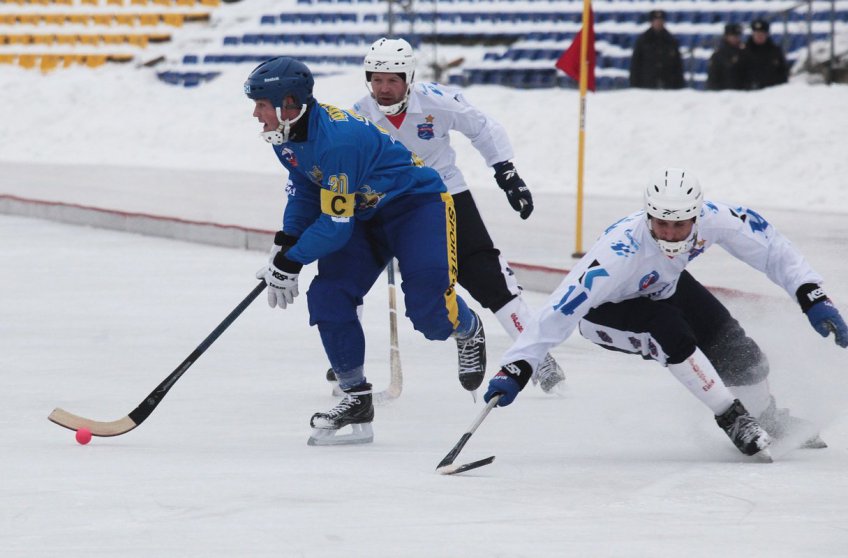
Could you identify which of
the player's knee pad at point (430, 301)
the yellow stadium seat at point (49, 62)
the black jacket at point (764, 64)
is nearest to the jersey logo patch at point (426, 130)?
the player's knee pad at point (430, 301)

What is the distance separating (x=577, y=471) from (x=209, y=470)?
3.48 ft

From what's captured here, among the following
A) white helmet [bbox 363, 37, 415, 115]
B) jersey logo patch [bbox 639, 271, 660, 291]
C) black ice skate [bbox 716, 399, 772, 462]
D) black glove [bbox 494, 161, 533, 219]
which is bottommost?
black ice skate [bbox 716, 399, 772, 462]

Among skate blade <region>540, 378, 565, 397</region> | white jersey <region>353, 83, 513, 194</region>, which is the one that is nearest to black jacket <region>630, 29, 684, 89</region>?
white jersey <region>353, 83, 513, 194</region>

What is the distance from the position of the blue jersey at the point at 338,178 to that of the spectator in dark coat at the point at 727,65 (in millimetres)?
11274

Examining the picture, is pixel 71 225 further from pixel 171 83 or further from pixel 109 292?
pixel 171 83

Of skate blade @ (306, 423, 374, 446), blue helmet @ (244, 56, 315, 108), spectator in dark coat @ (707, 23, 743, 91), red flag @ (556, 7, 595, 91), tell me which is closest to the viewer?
blue helmet @ (244, 56, 315, 108)

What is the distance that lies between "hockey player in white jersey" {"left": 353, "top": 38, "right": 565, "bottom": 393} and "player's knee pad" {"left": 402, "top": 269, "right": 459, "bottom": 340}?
0.76m

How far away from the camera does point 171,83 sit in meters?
22.7

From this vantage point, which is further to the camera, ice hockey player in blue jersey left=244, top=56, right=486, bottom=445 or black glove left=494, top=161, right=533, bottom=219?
black glove left=494, top=161, right=533, bottom=219

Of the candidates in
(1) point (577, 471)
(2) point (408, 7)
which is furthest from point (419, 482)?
(2) point (408, 7)

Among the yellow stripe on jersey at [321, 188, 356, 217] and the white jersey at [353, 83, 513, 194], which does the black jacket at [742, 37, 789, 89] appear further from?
the yellow stripe on jersey at [321, 188, 356, 217]

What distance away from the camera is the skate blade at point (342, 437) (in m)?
4.79

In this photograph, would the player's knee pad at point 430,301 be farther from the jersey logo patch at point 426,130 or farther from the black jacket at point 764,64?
the black jacket at point 764,64

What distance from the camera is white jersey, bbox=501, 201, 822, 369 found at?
14.4 feet
